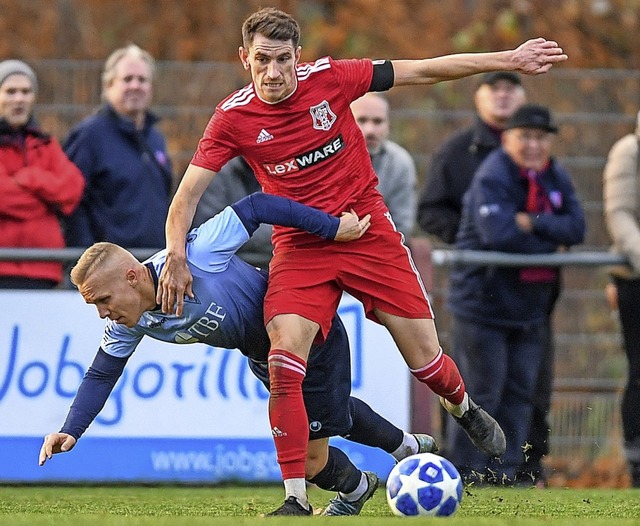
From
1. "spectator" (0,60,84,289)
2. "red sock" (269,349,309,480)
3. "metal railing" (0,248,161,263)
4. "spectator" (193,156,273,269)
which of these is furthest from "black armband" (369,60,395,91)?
"spectator" (0,60,84,289)

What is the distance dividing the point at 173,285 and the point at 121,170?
314 centimetres

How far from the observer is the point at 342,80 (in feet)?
23.8

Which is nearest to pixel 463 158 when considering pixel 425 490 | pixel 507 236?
pixel 507 236

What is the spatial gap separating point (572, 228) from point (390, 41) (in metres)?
8.28

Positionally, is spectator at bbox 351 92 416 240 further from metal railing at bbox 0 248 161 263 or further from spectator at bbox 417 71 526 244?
metal railing at bbox 0 248 161 263

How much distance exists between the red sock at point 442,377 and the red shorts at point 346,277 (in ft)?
0.78

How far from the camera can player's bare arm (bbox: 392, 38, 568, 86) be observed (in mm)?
7158

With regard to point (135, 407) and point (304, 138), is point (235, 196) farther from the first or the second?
point (304, 138)

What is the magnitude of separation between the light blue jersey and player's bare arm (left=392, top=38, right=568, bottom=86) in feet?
3.67

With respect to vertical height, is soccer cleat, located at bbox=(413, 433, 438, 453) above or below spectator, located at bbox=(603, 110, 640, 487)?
below

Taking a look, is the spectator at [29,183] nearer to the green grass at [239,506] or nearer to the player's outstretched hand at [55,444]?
the green grass at [239,506]

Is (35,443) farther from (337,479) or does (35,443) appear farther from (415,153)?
(415,153)

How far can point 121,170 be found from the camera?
32.0 ft

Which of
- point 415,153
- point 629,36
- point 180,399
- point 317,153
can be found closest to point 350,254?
point 317,153
